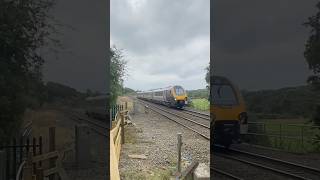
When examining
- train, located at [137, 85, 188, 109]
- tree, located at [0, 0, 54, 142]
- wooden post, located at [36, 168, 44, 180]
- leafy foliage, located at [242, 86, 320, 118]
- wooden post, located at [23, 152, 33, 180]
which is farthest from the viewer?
train, located at [137, 85, 188, 109]

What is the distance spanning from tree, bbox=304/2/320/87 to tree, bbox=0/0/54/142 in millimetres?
3954

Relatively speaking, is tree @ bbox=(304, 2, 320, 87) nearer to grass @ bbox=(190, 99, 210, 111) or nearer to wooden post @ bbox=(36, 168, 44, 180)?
wooden post @ bbox=(36, 168, 44, 180)

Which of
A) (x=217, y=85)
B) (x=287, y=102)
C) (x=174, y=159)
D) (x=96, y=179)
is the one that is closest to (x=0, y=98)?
(x=96, y=179)

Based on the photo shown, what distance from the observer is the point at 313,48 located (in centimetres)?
717

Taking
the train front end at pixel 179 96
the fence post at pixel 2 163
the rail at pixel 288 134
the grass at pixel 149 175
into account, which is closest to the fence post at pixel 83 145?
the fence post at pixel 2 163

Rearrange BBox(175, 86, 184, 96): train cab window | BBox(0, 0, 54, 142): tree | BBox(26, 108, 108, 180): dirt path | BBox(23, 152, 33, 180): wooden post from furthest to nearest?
BBox(175, 86, 184, 96): train cab window, BBox(26, 108, 108, 180): dirt path, BBox(0, 0, 54, 142): tree, BBox(23, 152, 33, 180): wooden post

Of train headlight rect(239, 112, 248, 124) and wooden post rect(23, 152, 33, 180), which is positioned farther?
train headlight rect(239, 112, 248, 124)

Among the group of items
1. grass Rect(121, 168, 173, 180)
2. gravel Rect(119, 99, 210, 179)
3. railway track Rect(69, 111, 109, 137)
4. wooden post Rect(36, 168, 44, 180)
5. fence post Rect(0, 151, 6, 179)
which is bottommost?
grass Rect(121, 168, 173, 180)

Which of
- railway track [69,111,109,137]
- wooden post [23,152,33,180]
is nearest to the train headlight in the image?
railway track [69,111,109,137]

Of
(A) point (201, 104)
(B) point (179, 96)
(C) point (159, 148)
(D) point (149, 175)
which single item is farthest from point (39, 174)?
(B) point (179, 96)

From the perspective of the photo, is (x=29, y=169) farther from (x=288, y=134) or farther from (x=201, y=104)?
(x=201, y=104)

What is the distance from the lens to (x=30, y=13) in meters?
6.58

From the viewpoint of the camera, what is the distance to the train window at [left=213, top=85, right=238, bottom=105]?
759 centimetres

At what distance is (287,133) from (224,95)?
1.32 m
